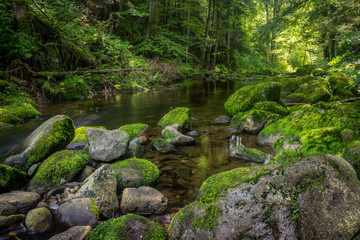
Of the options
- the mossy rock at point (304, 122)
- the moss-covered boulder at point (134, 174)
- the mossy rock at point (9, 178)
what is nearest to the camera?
the mossy rock at point (9, 178)

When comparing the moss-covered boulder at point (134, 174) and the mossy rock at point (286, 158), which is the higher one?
the mossy rock at point (286, 158)

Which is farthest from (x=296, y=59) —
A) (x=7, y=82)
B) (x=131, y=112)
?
(x=7, y=82)

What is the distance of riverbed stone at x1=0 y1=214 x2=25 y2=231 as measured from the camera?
8.55 ft

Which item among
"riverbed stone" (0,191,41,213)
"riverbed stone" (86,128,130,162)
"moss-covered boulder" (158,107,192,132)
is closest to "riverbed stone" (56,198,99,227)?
"riverbed stone" (0,191,41,213)

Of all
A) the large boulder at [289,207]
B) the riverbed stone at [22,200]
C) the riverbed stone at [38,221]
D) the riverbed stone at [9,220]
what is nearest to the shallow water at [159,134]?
the large boulder at [289,207]

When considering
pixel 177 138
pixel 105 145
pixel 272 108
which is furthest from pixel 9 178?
pixel 272 108

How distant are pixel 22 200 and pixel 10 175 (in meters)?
0.72

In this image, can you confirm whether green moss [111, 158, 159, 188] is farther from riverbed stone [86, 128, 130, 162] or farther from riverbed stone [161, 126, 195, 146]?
riverbed stone [161, 126, 195, 146]

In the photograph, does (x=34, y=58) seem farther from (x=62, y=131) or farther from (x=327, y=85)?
(x=327, y=85)

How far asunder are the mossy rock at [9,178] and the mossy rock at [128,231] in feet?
6.55

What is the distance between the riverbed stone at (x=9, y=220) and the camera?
8.55 feet

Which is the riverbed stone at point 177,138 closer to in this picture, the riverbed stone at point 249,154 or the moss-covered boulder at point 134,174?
the riverbed stone at point 249,154

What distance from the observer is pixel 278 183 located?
2104 mm

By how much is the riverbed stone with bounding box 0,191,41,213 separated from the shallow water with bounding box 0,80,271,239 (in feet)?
5.75
